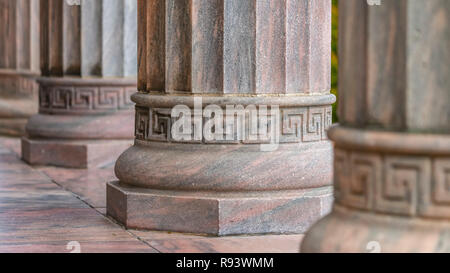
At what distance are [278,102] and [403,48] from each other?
309cm

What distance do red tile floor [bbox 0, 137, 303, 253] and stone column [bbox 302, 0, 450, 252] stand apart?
213cm

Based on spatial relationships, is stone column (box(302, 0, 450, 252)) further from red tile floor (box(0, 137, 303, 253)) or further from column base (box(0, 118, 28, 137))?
column base (box(0, 118, 28, 137))

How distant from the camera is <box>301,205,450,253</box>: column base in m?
3.89

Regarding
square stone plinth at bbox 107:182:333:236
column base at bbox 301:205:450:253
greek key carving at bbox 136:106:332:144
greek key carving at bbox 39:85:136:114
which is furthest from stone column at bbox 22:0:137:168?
column base at bbox 301:205:450:253

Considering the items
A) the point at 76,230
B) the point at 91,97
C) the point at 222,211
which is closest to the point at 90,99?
the point at 91,97

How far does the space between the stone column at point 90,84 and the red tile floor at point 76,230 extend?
4.32 feet

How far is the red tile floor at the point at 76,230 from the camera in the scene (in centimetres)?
623

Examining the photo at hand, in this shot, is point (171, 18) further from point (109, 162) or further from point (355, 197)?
point (109, 162)

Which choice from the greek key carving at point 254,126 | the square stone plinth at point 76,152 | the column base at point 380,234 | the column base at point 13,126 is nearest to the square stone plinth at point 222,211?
the greek key carving at point 254,126

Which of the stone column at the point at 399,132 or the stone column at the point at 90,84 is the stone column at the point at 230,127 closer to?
the stone column at the point at 399,132

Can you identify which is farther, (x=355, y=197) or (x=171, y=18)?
(x=171, y=18)

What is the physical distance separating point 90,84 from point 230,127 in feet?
15.4
